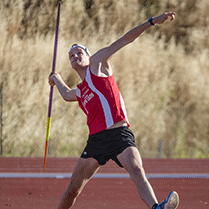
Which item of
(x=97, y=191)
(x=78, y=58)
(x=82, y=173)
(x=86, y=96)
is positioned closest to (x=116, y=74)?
(x=97, y=191)

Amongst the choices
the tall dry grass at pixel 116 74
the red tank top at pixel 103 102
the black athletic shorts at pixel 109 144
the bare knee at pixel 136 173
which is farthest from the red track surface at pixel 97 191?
the tall dry grass at pixel 116 74

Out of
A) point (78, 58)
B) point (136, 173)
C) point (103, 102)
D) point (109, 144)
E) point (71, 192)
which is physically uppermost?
point (78, 58)

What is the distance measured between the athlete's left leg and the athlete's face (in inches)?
34.9

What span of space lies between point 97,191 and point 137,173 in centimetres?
479

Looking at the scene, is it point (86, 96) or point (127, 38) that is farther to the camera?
point (86, 96)

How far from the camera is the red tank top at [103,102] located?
3.81 meters

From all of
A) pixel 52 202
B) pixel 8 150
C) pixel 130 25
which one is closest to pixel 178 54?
pixel 130 25

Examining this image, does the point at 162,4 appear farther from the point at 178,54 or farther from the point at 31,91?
the point at 31,91

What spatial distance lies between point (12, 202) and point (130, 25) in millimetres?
18368

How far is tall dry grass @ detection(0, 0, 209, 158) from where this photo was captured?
18938 mm

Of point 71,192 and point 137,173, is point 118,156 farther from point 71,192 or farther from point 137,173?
point 71,192

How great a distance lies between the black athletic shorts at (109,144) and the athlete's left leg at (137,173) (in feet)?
0.23

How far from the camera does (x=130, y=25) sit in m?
24.1

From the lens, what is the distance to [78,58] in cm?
404
